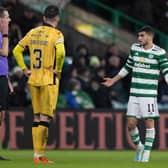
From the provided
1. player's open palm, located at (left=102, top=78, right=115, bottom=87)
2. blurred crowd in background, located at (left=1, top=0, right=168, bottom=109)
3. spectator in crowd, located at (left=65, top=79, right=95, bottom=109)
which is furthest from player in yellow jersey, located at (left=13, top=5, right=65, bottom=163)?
spectator in crowd, located at (left=65, top=79, right=95, bottom=109)

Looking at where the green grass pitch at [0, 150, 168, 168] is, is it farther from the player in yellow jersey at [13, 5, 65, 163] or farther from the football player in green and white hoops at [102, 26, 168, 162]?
the football player in green and white hoops at [102, 26, 168, 162]

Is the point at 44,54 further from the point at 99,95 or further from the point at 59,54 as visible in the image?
the point at 99,95

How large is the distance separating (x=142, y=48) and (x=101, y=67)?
6727 mm

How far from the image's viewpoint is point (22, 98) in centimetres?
2166

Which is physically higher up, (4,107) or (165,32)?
(165,32)

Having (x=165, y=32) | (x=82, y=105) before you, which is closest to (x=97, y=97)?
(x=82, y=105)

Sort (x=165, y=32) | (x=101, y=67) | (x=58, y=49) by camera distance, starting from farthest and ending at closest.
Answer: (x=165, y=32)
(x=101, y=67)
(x=58, y=49)

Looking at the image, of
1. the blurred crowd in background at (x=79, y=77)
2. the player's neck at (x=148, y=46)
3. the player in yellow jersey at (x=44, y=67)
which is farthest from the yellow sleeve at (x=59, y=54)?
the blurred crowd in background at (x=79, y=77)

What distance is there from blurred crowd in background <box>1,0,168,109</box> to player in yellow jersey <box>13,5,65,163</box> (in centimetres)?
524

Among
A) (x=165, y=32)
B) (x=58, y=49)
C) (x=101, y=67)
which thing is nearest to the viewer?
(x=58, y=49)

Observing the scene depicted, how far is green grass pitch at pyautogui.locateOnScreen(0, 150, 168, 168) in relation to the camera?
14953 millimetres

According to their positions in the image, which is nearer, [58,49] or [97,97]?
[58,49]

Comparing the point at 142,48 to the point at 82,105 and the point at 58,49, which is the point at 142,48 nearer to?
the point at 58,49

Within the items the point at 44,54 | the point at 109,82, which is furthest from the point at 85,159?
the point at 44,54
